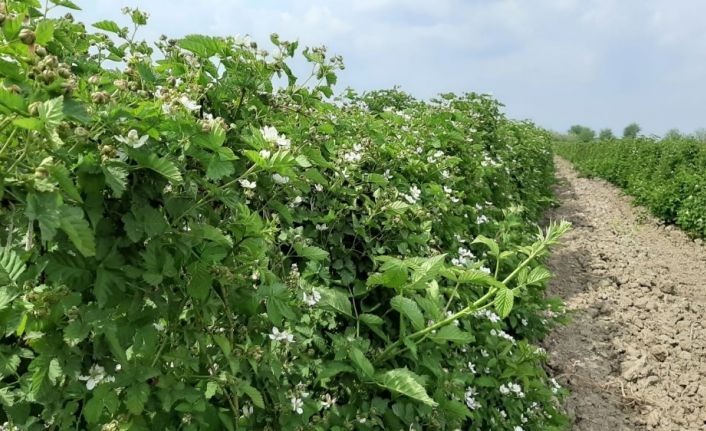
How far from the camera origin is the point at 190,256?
1.26 meters

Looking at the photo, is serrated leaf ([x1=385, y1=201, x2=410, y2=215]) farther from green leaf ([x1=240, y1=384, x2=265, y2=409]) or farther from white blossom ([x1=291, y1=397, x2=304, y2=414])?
green leaf ([x1=240, y1=384, x2=265, y2=409])

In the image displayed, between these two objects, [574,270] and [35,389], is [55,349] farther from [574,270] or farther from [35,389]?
[574,270]

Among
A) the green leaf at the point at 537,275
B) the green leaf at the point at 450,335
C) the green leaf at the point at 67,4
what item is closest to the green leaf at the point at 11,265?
the green leaf at the point at 67,4

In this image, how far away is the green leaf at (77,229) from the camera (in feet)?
2.98

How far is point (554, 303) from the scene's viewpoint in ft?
11.8

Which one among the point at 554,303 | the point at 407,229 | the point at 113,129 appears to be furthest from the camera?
the point at 554,303

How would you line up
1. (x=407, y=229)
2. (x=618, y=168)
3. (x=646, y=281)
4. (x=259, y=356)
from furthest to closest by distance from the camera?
(x=618, y=168), (x=646, y=281), (x=407, y=229), (x=259, y=356)

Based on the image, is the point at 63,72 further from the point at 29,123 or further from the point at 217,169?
the point at 217,169

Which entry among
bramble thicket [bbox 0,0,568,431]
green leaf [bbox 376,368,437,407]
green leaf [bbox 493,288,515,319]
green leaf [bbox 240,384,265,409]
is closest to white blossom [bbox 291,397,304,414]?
bramble thicket [bbox 0,0,568,431]

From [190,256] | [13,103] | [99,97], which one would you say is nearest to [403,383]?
[190,256]

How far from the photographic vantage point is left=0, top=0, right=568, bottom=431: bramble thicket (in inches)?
42.1

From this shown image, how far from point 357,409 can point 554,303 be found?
6.51 ft

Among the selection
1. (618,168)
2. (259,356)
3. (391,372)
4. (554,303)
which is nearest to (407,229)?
(391,372)

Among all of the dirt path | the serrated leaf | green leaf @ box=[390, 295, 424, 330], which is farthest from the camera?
the dirt path
